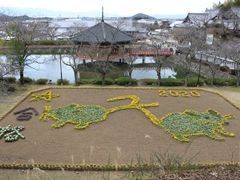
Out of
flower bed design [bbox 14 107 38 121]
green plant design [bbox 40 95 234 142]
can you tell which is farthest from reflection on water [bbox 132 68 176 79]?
flower bed design [bbox 14 107 38 121]

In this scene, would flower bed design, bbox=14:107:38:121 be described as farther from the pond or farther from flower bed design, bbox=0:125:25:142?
the pond

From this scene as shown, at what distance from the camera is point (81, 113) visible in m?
16.0

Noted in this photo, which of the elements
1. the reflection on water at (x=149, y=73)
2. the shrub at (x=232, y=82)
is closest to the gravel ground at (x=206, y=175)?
the shrub at (x=232, y=82)

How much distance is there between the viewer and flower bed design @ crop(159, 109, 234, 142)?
536 inches

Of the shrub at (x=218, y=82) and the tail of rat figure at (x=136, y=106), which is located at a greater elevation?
the shrub at (x=218, y=82)

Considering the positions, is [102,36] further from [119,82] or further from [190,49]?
[119,82]

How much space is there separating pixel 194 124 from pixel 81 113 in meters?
5.32

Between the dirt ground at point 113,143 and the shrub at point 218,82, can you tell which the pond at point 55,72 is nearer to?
the shrub at point 218,82

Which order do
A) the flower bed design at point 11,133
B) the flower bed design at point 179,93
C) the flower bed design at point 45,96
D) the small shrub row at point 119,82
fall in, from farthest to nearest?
the small shrub row at point 119,82
the flower bed design at point 179,93
the flower bed design at point 45,96
the flower bed design at point 11,133

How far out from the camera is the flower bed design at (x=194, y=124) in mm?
13609

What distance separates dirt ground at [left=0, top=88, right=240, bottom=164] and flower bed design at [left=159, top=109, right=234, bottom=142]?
1.10 ft

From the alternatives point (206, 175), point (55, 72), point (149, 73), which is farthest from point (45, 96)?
point (206, 175)

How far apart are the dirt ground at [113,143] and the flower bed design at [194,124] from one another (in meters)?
0.33

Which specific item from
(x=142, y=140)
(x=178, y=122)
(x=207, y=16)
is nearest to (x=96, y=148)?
(x=142, y=140)
